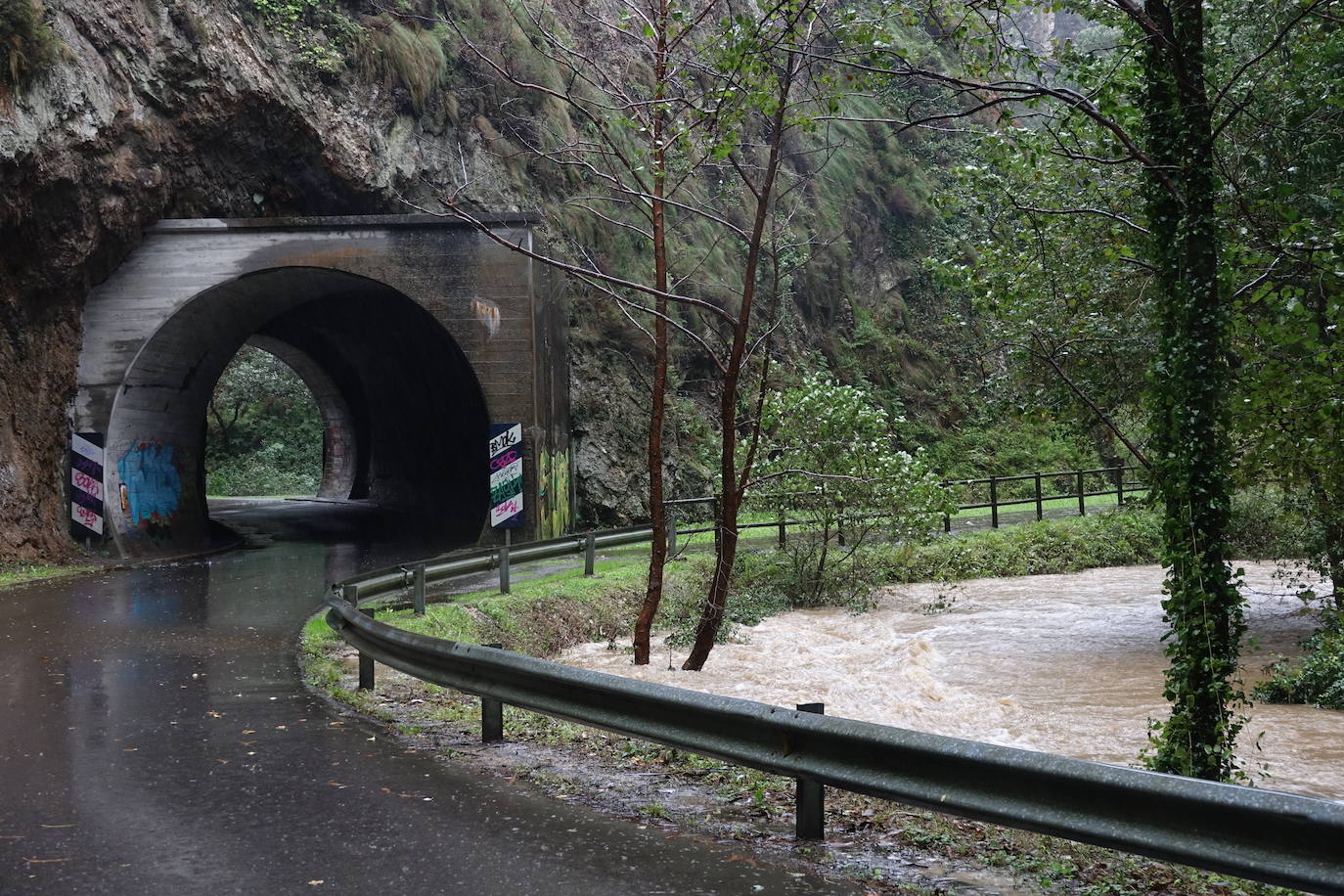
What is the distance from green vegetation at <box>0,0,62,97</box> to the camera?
50.9 ft

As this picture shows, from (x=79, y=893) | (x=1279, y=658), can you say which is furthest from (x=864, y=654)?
(x=79, y=893)

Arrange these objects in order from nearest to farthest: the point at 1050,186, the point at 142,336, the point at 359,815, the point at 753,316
A: the point at 359,815, the point at 1050,186, the point at 142,336, the point at 753,316

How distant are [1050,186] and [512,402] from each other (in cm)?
940

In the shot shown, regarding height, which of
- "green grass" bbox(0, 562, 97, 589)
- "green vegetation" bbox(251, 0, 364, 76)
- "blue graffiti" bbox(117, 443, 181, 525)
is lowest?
"green grass" bbox(0, 562, 97, 589)

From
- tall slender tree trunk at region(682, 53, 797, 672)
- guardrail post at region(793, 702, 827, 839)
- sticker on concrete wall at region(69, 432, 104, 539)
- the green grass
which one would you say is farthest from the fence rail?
sticker on concrete wall at region(69, 432, 104, 539)

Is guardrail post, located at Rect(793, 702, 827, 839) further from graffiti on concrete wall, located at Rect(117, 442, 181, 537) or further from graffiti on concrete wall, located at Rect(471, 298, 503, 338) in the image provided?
graffiti on concrete wall, located at Rect(117, 442, 181, 537)

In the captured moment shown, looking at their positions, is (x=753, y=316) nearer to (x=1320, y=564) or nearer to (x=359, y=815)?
(x=1320, y=564)

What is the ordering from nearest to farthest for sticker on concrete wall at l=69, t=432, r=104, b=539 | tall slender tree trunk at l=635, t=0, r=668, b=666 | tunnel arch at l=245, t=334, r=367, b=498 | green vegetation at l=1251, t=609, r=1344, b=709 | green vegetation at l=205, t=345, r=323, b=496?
1. tall slender tree trunk at l=635, t=0, r=668, b=666
2. green vegetation at l=1251, t=609, r=1344, b=709
3. sticker on concrete wall at l=69, t=432, r=104, b=539
4. tunnel arch at l=245, t=334, r=367, b=498
5. green vegetation at l=205, t=345, r=323, b=496

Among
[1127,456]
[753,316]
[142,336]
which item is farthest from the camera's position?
[753,316]

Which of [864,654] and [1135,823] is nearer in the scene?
[1135,823]

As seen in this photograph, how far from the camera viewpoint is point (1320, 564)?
12.4 m

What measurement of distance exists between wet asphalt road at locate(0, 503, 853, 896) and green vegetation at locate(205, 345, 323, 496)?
118 feet

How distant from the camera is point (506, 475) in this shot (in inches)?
739

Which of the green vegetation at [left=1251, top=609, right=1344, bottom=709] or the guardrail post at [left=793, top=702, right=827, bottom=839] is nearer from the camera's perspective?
the guardrail post at [left=793, top=702, right=827, bottom=839]
